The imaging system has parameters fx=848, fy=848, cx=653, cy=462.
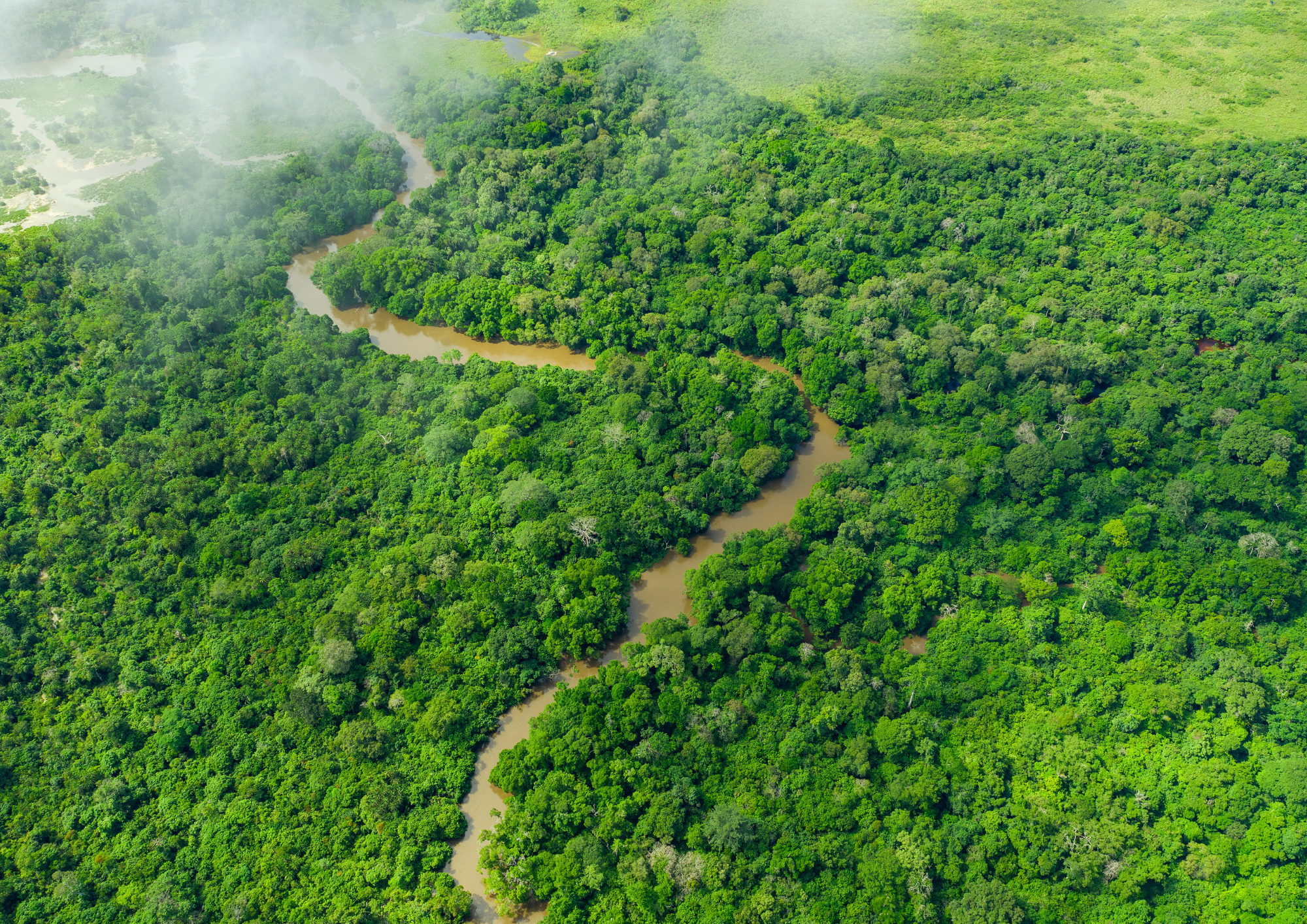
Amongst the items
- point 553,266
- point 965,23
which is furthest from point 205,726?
point 965,23

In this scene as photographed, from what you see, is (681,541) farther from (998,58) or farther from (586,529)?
(998,58)

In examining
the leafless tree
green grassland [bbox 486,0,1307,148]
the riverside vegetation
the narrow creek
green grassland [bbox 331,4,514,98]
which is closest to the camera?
the riverside vegetation

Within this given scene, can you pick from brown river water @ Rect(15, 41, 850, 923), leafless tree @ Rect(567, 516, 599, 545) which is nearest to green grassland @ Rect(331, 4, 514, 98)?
brown river water @ Rect(15, 41, 850, 923)

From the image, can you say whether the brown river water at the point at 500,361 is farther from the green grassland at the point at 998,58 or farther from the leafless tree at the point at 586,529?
the green grassland at the point at 998,58

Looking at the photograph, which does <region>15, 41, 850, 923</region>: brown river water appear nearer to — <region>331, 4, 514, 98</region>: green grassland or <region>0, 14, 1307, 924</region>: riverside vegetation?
<region>0, 14, 1307, 924</region>: riverside vegetation

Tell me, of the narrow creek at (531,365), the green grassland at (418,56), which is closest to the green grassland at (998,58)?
the green grassland at (418,56)
